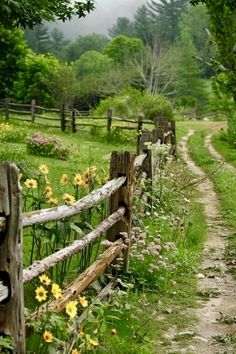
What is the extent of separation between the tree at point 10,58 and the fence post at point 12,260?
44.5 metres

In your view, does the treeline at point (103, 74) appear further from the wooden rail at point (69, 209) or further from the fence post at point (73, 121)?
the wooden rail at point (69, 209)

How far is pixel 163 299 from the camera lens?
21.6 feet

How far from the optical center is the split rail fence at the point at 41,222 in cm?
354

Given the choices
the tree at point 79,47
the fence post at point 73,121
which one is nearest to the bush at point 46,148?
the fence post at point 73,121

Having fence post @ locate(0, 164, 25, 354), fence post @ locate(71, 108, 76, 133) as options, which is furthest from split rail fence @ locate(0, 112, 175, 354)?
fence post @ locate(71, 108, 76, 133)

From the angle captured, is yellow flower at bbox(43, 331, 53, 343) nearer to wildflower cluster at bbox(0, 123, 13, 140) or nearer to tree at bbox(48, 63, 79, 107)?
wildflower cluster at bbox(0, 123, 13, 140)

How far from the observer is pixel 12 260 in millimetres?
3594

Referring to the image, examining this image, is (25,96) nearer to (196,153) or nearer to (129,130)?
(129,130)

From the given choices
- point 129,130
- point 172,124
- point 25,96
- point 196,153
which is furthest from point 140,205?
point 25,96

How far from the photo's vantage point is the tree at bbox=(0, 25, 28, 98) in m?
47.1

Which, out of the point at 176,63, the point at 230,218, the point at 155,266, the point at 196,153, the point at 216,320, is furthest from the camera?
the point at 176,63

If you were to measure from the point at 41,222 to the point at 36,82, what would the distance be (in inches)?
2062

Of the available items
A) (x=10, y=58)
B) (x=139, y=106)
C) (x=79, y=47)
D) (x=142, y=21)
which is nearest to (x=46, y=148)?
(x=139, y=106)

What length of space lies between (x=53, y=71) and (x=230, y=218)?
4658 cm
